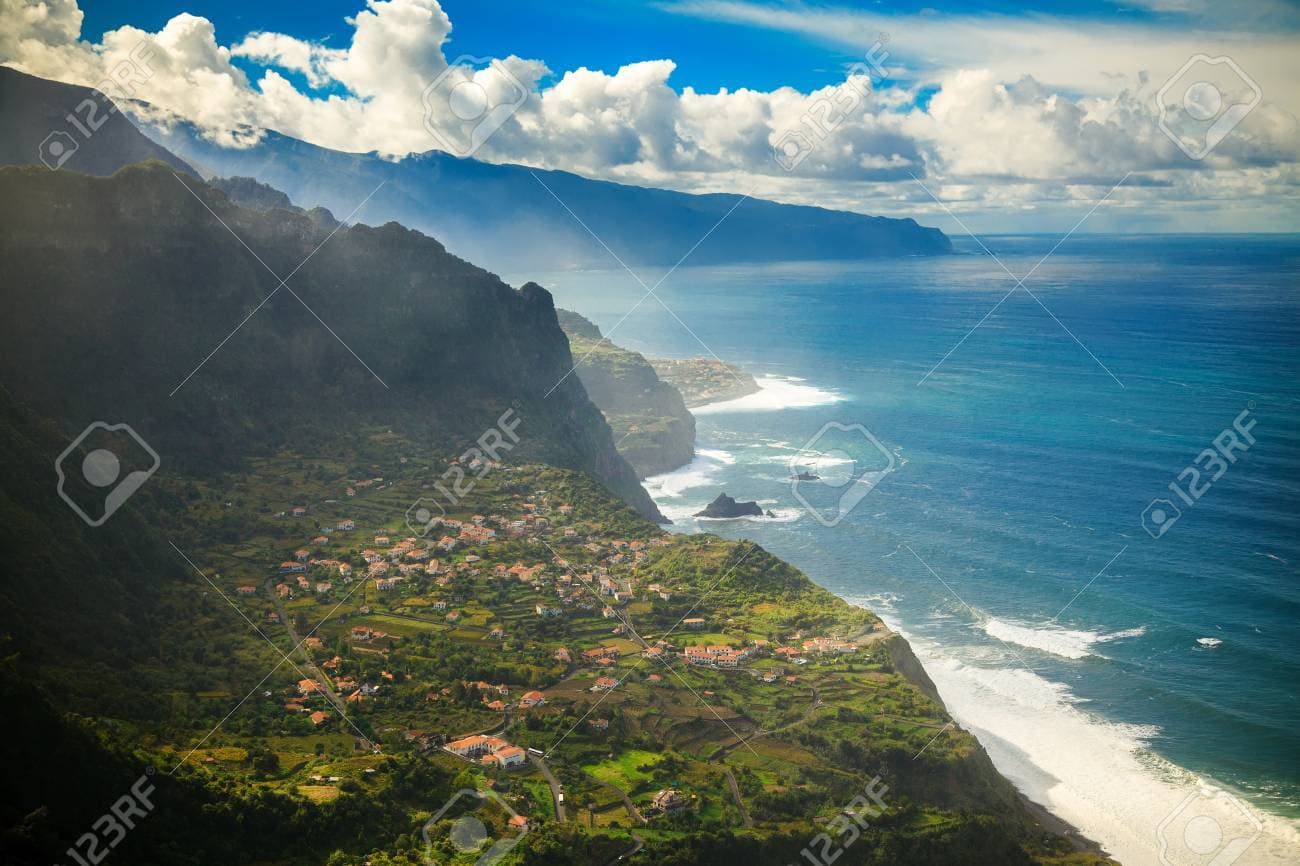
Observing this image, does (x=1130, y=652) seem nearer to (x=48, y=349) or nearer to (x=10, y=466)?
(x=10, y=466)

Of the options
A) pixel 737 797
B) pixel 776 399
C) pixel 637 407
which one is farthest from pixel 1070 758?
pixel 776 399

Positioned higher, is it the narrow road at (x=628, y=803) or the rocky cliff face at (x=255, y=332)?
the rocky cliff face at (x=255, y=332)

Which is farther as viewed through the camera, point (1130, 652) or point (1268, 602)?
point (1268, 602)

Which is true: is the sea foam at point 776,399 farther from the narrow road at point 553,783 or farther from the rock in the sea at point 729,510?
the narrow road at point 553,783

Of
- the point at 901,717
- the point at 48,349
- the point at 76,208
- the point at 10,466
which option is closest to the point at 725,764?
the point at 901,717

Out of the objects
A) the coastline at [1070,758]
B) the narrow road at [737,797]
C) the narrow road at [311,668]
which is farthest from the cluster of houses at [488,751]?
the coastline at [1070,758]

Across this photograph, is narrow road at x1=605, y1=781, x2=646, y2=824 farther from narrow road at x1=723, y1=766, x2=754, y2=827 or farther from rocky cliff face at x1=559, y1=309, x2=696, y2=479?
rocky cliff face at x1=559, y1=309, x2=696, y2=479
